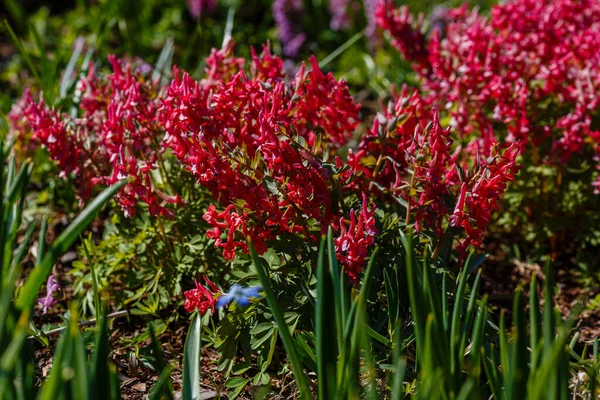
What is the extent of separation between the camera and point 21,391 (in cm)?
134

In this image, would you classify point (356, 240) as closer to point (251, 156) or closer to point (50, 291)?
point (251, 156)

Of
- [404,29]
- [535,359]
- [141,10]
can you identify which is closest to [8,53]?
[141,10]

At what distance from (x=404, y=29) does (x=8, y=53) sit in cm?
385

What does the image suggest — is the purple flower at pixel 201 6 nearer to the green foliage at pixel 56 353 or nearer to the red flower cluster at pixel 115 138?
the red flower cluster at pixel 115 138

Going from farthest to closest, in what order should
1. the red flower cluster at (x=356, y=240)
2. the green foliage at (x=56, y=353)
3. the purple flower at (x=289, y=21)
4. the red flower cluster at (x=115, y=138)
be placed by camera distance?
the purple flower at (x=289, y=21), the red flower cluster at (x=115, y=138), the red flower cluster at (x=356, y=240), the green foliage at (x=56, y=353)

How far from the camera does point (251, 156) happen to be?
2072mm

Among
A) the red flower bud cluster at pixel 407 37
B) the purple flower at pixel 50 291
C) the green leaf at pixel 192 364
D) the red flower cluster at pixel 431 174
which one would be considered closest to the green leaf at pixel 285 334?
the green leaf at pixel 192 364

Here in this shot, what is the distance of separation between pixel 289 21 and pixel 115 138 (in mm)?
3046

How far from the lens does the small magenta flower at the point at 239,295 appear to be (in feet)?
6.08

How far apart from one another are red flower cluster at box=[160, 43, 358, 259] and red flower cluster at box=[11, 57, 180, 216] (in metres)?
0.17

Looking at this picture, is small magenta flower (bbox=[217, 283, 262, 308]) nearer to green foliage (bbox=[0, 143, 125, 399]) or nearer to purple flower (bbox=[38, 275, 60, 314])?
green foliage (bbox=[0, 143, 125, 399])

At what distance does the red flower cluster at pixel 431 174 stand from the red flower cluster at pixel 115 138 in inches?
26.0

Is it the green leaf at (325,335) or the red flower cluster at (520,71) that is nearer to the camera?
the green leaf at (325,335)

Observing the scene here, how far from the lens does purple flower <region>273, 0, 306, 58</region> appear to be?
5.00 meters
